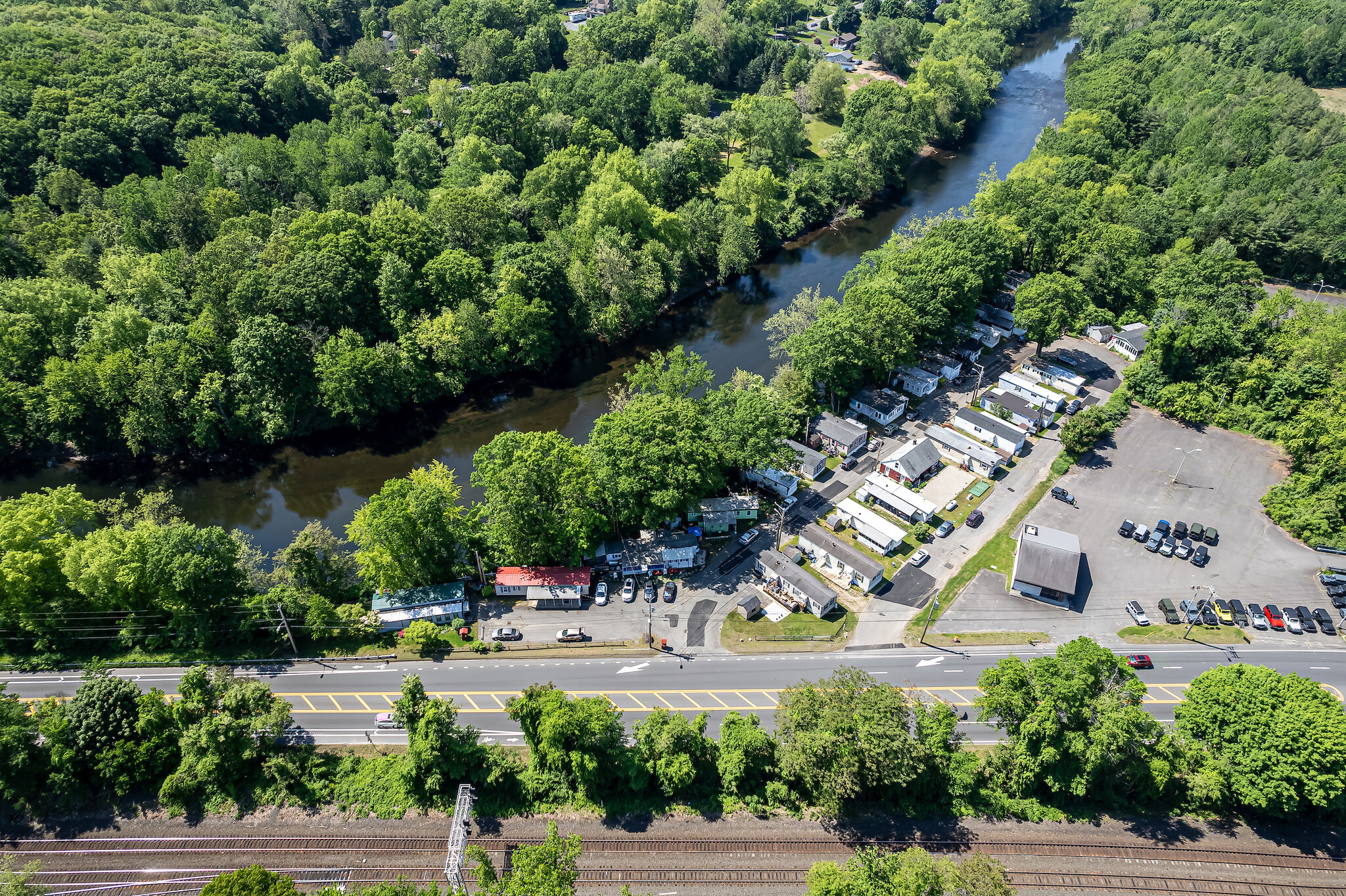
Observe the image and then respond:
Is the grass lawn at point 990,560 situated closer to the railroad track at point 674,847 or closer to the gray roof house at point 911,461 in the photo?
the gray roof house at point 911,461

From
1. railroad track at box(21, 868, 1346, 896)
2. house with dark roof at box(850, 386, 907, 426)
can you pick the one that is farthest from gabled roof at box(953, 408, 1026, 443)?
railroad track at box(21, 868, 1346, 896)

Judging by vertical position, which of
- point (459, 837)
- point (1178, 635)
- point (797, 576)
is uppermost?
point (1178, 635)

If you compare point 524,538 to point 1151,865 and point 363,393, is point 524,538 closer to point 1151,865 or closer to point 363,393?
point 363,393

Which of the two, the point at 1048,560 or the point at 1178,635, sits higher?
the point at 1048,560

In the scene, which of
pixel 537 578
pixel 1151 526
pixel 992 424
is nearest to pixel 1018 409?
pixel 992 424

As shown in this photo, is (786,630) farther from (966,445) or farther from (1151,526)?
(1151,526)
